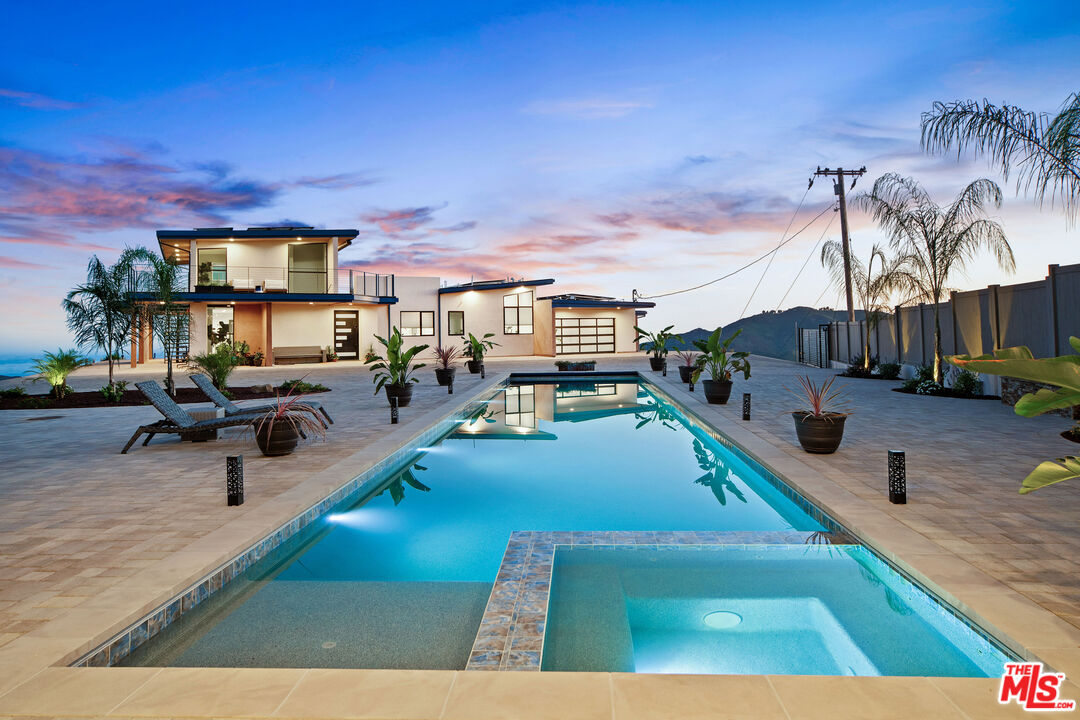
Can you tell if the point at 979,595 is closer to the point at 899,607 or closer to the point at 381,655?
the point at 899,607

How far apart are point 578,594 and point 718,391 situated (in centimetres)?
816

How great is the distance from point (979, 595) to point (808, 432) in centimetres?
355

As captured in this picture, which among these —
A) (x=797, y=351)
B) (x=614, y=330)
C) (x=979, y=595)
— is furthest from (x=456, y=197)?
(x=979, y=595)

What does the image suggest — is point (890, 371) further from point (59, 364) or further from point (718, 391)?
point (59, 364)

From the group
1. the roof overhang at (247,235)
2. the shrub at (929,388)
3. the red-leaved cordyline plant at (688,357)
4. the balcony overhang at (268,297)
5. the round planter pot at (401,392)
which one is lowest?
the shrub at (929,388)

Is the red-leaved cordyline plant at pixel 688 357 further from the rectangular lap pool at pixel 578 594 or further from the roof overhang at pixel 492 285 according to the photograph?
the roof overhang at pixel 492 285

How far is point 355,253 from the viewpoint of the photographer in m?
35.9

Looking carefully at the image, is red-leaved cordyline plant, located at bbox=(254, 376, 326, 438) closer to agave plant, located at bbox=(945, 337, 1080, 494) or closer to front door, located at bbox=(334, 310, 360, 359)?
agave plant, located at bbox=(945, 337, 1080, 494)

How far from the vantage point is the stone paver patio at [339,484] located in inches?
80.4

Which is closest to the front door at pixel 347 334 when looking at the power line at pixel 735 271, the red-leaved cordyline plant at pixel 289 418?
the power line at pixel 735 271

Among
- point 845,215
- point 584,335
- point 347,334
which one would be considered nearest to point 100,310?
point 347,334

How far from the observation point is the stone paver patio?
2.04 m

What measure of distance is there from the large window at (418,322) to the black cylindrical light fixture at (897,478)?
26.2m

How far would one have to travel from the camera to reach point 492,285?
28.6 meters
